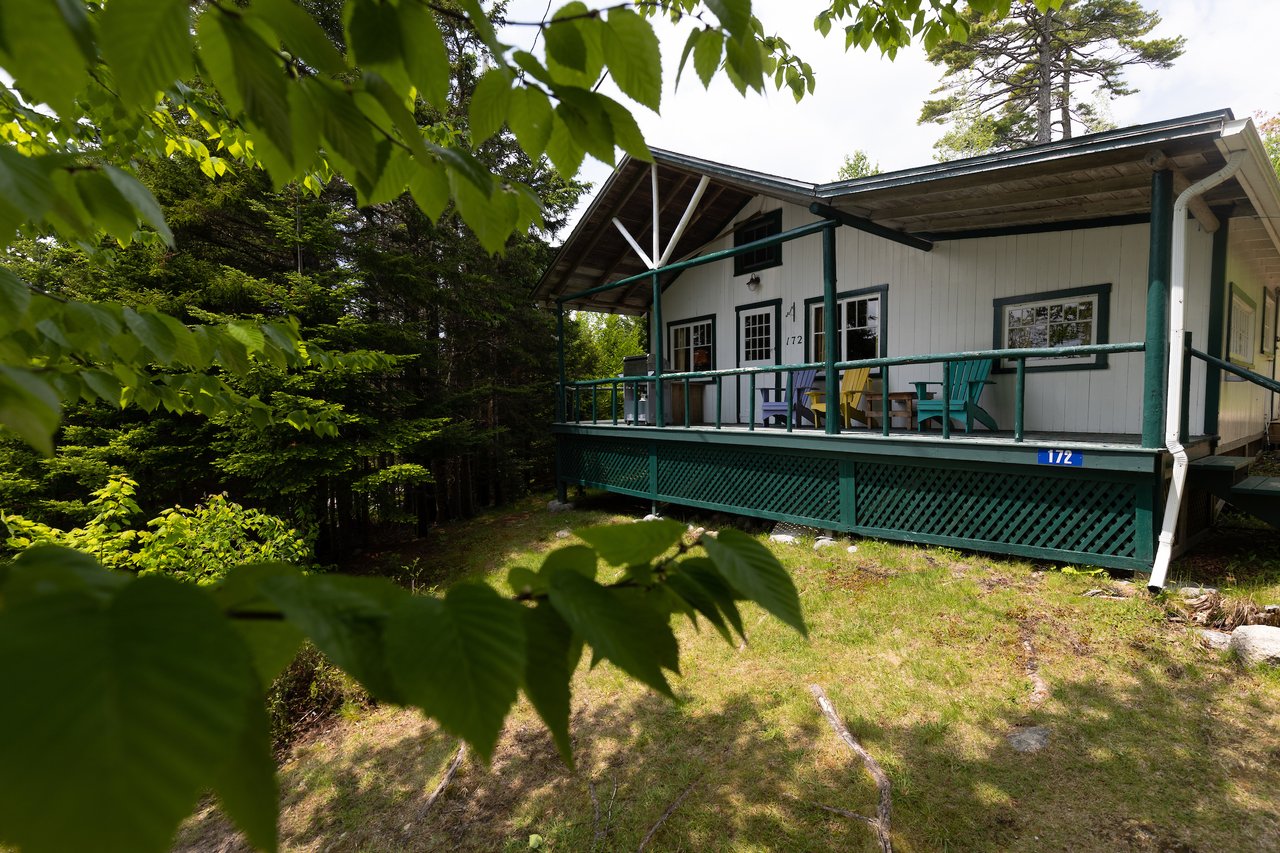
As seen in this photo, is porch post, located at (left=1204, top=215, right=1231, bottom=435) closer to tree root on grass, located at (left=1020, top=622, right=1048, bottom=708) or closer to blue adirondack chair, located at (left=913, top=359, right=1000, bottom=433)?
blue adirondack chair, located at (left=913, top=359, right=1000, bottom=433)

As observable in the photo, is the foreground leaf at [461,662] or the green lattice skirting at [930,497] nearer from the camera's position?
the foreground leaf at [461,662]

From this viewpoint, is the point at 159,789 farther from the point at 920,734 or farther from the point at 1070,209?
the point at 1070,209

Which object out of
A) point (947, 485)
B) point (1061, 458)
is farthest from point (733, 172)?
point (1061, 458)

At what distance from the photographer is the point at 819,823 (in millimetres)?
2650

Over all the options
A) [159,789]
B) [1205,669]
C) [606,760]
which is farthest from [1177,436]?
[159,789]

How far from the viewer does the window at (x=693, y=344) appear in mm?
11070

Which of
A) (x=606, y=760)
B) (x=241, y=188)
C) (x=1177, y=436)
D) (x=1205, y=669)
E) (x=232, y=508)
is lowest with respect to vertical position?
(x=606, y=760)

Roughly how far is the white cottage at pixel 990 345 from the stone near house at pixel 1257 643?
2.86 ft

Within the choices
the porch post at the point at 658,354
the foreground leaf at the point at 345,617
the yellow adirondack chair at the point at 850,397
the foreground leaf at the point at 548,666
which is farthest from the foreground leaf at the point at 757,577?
the porch post at the point at 658,354

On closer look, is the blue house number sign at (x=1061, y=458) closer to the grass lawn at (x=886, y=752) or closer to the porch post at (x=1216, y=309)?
the grass lawn at (x=886, y=752)

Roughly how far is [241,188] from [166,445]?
409cm

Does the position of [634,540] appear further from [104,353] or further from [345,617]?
[104,353]

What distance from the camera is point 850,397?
740 centimetres

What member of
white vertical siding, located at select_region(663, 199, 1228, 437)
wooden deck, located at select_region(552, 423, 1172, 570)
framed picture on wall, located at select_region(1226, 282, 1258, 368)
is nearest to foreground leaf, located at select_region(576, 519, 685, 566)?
wooden deck, located at select_region(552, 423, 1172, 570)
